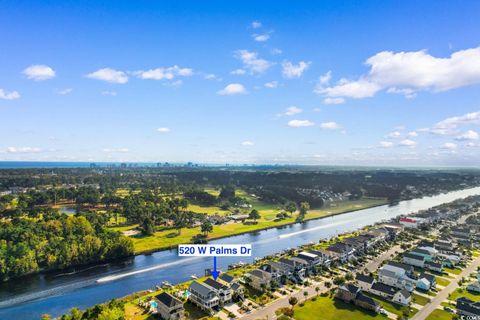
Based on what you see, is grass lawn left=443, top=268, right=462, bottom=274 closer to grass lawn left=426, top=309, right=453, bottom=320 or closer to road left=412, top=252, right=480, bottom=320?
road left=412, top=252, right=480, bottom=320

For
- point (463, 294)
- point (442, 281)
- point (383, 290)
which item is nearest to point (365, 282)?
point (383, 290)

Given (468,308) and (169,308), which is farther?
(468,308)

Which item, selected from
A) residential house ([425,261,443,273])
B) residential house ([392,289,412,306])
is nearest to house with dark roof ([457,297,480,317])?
residential house ([392,289,412,306])

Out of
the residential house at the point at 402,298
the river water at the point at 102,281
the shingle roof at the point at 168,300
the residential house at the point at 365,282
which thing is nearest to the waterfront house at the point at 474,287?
the residential house at the point at 402,298

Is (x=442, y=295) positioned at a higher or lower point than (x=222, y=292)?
lower

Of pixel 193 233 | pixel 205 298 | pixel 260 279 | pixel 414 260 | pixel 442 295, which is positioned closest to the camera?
pixel 205 298

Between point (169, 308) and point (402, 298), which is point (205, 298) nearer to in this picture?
point (169, 308)
